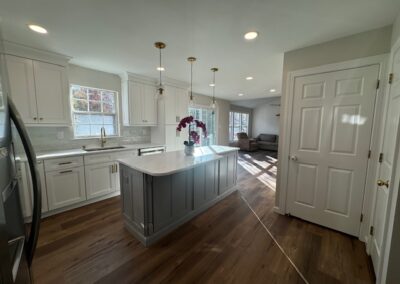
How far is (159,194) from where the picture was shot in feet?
6.57

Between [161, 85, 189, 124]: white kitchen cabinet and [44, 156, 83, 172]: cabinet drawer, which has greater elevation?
[161, 85, 189, 124]: white kitchen cabinet

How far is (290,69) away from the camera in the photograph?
2406 mm

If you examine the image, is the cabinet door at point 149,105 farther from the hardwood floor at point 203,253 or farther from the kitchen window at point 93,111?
the hardwood floor at point 203,253

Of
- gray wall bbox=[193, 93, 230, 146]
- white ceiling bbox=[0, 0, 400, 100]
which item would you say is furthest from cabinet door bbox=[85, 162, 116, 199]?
gray wall bbox=[193, 93, 230, 146]

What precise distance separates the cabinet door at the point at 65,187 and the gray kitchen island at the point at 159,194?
1015 mm

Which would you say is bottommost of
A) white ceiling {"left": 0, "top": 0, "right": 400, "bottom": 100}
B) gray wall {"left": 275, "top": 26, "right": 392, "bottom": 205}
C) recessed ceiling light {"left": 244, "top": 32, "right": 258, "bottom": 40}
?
gray wall {"left": 275, "top": 26, "right": 392, "bottom": 205}

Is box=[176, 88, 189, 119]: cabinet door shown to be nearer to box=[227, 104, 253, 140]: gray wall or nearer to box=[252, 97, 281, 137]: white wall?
box=[227, 104, 253, 140]: gray wall

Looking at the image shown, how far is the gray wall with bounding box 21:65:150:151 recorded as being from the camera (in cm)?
281

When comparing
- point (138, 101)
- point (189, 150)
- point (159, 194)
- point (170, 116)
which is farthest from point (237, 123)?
point (159, 194)

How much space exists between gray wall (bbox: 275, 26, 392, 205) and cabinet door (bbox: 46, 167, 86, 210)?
3218mm

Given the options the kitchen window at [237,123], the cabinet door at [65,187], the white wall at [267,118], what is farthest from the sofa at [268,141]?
the cabinet door at [65,187]

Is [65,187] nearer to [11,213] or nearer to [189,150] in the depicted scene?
[189,150]

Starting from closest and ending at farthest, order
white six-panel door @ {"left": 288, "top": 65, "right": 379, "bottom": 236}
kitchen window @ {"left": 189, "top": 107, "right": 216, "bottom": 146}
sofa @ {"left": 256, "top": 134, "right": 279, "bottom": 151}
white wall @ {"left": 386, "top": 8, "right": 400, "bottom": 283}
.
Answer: white wall @ {"left": 386, "top": 8, "right": 400, "bottom": 283} → white six-panel door @ {"left": 288, "top": 65, "right": 379, "bottom": 236} → kitchen window @ {"left": 189, "top": 107, "right": 216, "bottom": 146} → sofa @ {"left": 256, "top": 134, "right": 279, "bottom": 151}

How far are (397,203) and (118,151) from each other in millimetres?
3500
